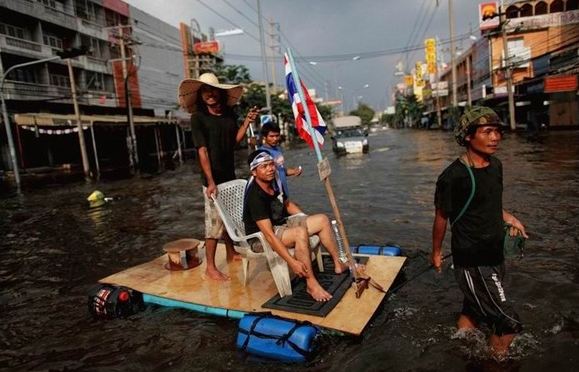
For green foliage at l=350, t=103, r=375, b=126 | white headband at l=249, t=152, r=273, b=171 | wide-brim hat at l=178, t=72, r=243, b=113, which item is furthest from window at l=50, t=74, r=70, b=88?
green foliage at l=350, t=103, r=375, b=126

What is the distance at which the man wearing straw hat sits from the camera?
16.9ft

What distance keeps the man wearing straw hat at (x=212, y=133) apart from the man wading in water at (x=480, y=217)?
8.97 ft

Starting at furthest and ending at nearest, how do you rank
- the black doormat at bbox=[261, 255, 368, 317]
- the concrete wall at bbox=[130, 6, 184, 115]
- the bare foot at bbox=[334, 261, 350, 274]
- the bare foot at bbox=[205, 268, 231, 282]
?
1. the concrete wall at bbox=[130, 6, 184, 115]
2. the bare foot at bbox=[205, 268, 231, 282]
3. the bare foot at bbox=[334, 261, 350, 274]
4. the black doormat at bbox=[261, 255, 368, 317]

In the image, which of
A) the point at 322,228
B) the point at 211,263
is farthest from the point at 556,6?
the point at 211,263

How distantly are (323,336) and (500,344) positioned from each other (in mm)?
1495

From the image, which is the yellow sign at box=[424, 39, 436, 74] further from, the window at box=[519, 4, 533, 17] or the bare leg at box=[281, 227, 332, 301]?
the bare leg at box=[281, 227, 332, 301]

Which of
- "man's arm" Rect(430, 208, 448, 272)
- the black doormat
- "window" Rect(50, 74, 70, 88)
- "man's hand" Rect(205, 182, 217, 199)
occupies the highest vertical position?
"window" Rect(50, 74, 70, 88)

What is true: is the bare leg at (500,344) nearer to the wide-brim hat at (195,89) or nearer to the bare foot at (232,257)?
the bare foot at (232,257)

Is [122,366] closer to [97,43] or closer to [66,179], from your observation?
[66,179]

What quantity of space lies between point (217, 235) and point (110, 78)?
126 ft

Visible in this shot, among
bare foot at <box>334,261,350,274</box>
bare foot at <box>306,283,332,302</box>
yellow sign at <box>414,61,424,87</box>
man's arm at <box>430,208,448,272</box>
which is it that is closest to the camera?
man's arm at <box>430,208,448,272</box>

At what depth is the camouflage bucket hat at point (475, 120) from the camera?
10.1 ft

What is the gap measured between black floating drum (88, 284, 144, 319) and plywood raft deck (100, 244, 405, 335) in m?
0.19

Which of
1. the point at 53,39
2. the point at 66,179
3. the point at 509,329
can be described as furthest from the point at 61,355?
the point at 53,39
